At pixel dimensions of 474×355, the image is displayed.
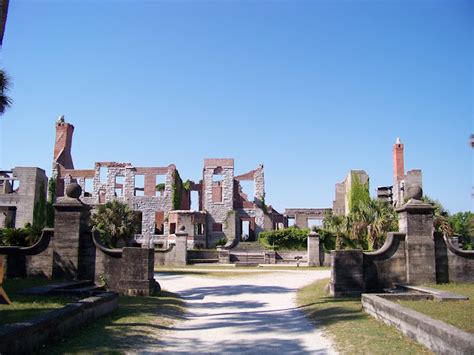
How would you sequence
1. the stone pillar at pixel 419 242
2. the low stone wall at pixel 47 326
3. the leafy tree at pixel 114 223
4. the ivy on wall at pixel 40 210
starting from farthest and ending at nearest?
Result: the ivy on wall at pixel 40 210 → the leafy tree at pixel 114 223 → the stone pillar at pixel 419 242 → the low stone wall at pixel 47 326

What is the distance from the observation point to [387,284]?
13.5 m

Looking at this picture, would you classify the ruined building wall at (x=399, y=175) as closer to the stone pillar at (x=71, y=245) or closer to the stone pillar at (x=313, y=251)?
the stone pillar at (x=313, y=251)

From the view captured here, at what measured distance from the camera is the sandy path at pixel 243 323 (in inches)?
297

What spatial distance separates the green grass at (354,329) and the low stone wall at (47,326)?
163 inches

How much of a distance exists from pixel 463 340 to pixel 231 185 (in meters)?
45.0

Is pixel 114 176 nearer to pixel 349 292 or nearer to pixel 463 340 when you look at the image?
pixel 349 292

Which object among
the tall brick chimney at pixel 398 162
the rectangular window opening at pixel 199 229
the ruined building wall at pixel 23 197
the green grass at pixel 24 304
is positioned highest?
the tall brick chimney at pixel 398 162

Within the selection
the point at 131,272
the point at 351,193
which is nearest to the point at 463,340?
the point at 131,272

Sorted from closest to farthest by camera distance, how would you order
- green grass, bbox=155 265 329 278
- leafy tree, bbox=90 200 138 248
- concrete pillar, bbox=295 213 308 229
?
green grass, bbox=155 265 329 278, leafy tree, bbox=90 200 138 248, concrete pillar, bbox=295 213 308 229

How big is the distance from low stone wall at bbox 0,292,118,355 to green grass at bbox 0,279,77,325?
58cm

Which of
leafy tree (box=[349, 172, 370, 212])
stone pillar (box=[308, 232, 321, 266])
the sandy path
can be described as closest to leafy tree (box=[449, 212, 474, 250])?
leafy tree (box=[349, 172, 370, 212])

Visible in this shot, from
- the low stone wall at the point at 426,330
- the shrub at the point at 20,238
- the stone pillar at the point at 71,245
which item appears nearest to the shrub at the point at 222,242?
the shrub at the point at 20,238

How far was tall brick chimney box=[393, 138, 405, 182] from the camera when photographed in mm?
48438

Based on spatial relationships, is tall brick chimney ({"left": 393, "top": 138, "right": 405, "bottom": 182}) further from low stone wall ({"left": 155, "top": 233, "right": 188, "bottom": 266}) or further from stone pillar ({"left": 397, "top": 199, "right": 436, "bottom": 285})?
stone pillar ({"left": 397, "top": 199, "right": 436, "bottom": 285})
